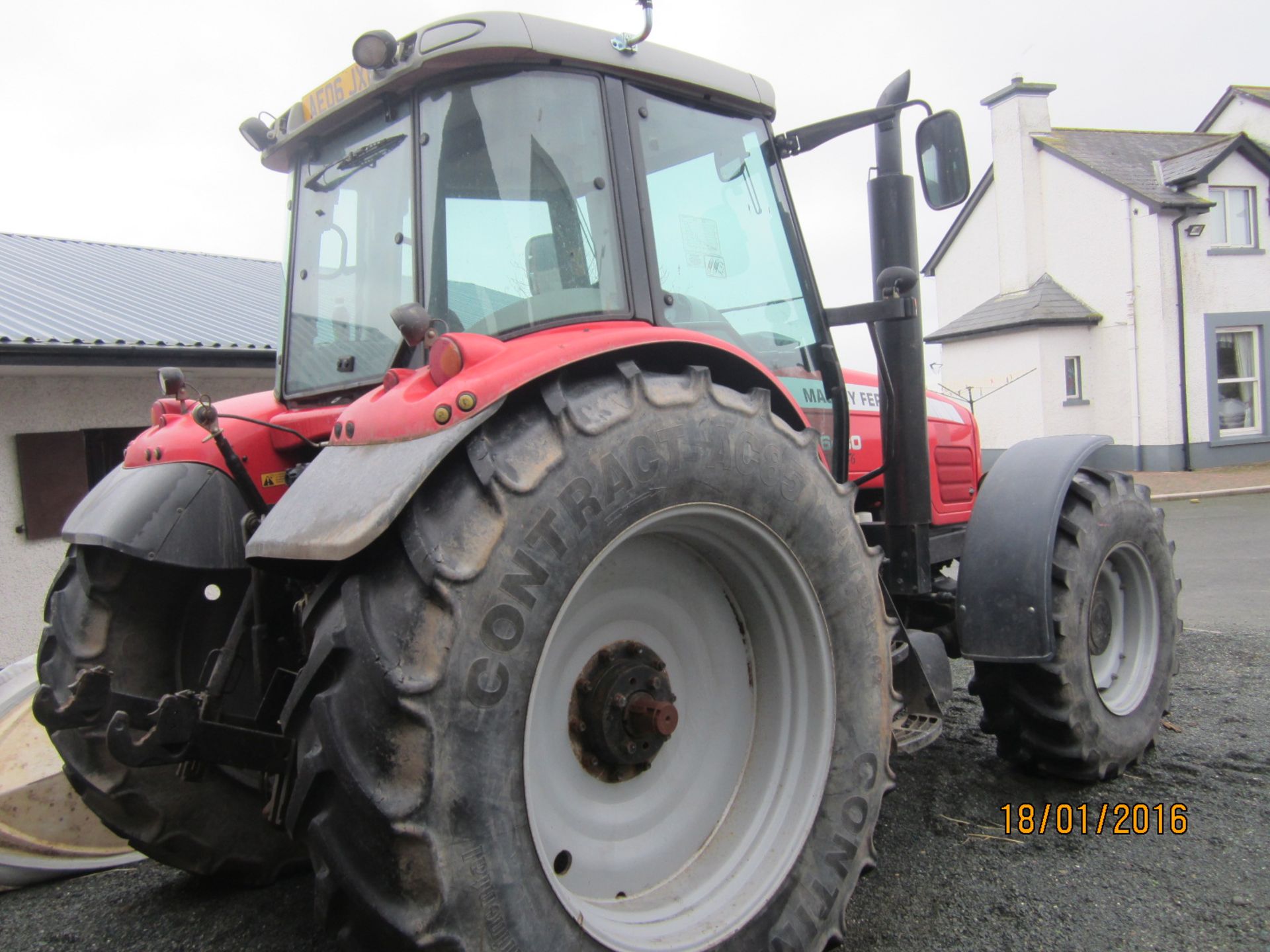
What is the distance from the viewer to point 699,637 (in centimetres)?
247

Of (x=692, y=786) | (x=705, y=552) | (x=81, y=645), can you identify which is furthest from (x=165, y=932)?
(x=705, y=552)

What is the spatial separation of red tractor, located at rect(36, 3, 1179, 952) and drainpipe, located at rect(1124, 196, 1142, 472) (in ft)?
54.7

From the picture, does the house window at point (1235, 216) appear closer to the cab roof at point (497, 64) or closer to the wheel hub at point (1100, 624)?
the wheel hub at point (1100, 624)

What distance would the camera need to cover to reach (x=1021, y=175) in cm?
2016

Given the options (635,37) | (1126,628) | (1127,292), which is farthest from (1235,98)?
(635,37)

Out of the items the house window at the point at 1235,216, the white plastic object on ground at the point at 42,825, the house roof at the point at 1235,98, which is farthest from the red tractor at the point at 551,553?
the house roof at the point at 1235,98

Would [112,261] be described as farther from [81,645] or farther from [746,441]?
[746,441]

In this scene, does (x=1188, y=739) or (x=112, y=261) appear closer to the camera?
(x=1188, y=739)

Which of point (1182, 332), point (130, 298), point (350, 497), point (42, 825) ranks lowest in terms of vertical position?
point (42, 825)

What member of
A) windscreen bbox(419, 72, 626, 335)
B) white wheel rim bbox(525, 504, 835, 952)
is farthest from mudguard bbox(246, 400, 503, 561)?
windscreen bbox(419, 72, 626, 335)

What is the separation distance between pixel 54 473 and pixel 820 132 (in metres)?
6.47

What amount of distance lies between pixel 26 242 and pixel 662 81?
36.5 ft

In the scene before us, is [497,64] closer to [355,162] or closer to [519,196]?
[519,196]

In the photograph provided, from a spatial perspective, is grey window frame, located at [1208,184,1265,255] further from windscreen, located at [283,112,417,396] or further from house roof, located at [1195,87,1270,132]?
windscreen, located at [283,112,417,396]
